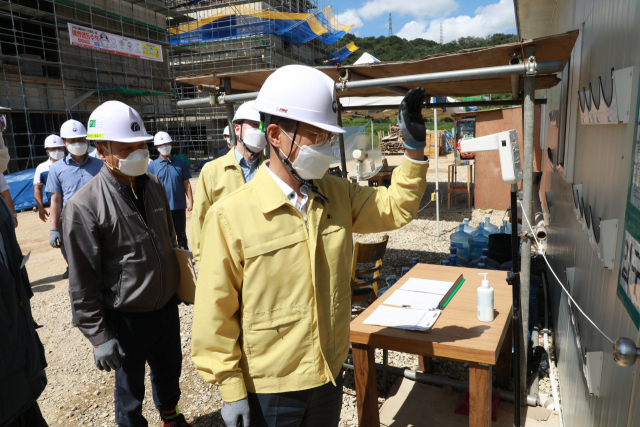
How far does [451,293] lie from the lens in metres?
3.10

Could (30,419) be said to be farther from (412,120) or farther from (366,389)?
(412,120)

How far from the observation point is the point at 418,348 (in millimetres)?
2438

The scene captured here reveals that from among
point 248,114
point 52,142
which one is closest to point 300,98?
point 248,114

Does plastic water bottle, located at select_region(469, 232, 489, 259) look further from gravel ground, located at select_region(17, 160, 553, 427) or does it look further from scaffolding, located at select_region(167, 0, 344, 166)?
scaffolding, located at select_region(167, 0, 344, 166)

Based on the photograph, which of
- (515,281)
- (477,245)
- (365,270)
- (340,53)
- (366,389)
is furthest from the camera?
(340,53)

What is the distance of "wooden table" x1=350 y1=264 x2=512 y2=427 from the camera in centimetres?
235

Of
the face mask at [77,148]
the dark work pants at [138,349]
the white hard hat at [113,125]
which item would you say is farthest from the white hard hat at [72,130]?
the dark work pants at [138,349]

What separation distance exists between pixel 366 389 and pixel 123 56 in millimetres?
25977

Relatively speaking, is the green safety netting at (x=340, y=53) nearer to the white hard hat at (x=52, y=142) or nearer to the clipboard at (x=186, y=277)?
the white hard hat at (x=52, y=142)

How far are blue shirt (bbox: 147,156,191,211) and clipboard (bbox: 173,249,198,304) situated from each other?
380 centimetres

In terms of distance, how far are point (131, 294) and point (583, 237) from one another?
2784mm

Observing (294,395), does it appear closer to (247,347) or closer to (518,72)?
(247,347)

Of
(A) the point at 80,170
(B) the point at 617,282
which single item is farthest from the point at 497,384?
(A) the point at 80,170

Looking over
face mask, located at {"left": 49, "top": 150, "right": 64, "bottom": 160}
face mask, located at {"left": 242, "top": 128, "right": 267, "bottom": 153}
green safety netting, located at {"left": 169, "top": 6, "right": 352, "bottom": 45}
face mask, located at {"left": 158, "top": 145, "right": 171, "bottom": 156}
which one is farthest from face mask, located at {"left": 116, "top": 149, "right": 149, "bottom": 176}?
green safety netting, located at {"left": 169, "top": 6, "right": 352, "bottom": 45}
